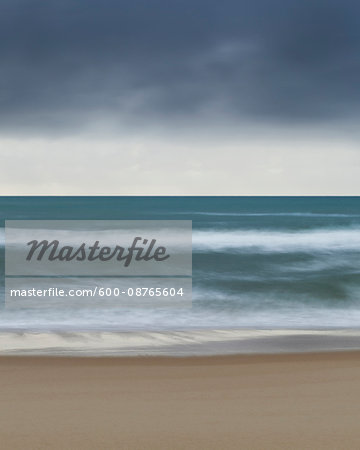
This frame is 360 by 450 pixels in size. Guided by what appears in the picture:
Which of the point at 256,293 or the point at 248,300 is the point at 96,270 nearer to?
the point at 256,293

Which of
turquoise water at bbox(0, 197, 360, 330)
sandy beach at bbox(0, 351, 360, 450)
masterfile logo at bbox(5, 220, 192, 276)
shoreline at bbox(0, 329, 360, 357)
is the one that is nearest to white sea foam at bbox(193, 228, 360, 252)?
turquoise water at bbox(0, 197, 360, 330)

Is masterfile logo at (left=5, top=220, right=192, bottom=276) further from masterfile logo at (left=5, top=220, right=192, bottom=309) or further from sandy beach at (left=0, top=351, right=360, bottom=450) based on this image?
sandy beach at (left=0, top=351, right=360, bottom=450)

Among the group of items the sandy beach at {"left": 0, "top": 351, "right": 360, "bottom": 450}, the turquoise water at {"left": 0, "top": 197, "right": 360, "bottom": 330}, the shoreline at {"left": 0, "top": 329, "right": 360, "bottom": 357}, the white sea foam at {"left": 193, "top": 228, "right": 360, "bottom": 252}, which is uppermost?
the white sea foam at {"left": 193, "top": 228, "right": 360, "bottom": 252}

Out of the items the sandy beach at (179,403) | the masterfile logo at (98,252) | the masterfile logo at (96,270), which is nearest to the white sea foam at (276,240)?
the masterfile logo at (98,252)

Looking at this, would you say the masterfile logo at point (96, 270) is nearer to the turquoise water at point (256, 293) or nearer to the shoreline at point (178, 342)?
the turquoise water at point (256, 293)

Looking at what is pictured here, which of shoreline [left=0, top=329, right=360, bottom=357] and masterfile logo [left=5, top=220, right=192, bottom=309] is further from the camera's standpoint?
masterfile logo [left=5, top=220, right=192, bottom=309]

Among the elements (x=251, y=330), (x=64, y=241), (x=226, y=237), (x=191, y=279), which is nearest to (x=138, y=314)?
(x=251, y=330)

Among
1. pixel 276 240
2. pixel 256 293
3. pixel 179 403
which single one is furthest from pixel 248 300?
pixel 276 240

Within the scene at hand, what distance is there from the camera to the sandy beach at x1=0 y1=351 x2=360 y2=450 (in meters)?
4.18

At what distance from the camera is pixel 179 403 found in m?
5.09

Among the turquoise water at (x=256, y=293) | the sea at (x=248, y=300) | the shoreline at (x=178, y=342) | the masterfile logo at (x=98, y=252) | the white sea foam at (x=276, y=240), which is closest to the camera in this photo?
the shoreline at (x=178, y=342)

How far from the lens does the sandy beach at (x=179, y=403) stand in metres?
4.18

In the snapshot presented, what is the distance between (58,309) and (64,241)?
17.2 m

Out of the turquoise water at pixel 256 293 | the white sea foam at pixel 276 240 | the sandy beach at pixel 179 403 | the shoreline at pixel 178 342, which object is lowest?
the sandy beach at pixel 179 403
